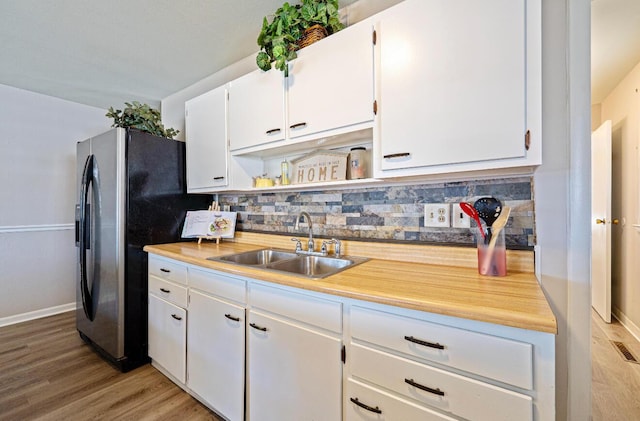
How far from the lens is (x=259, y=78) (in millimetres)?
1718

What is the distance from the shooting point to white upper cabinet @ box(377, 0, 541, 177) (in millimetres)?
970

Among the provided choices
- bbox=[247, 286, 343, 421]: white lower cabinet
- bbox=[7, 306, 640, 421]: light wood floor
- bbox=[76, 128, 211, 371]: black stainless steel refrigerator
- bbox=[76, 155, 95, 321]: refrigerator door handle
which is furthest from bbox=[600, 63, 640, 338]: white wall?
bbox=[76, 155, 95, 321]: refrigerator door handle

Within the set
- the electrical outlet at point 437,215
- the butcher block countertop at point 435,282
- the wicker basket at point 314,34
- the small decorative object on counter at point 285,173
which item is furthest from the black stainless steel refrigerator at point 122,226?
the electrical outlet at point 437,215

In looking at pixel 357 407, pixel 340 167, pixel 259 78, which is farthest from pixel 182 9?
pixel 357 407

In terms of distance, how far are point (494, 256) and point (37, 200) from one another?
13.5 ft

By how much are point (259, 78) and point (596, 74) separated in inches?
101

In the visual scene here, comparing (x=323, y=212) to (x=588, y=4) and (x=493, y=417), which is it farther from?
(x=588, y=4)

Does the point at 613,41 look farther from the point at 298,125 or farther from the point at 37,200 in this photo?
the point at 37,200

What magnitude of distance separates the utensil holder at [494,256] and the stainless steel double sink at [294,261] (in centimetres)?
55

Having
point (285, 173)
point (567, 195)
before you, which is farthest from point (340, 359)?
point (285, 173)

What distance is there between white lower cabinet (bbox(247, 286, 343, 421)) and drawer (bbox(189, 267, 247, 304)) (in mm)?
78

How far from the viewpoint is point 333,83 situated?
4.58ft

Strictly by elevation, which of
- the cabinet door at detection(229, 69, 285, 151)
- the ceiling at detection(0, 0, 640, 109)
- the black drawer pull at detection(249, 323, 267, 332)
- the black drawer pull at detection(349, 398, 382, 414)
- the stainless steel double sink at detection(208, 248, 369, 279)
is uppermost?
the ceiling at detection(0, 0, 640, 109)

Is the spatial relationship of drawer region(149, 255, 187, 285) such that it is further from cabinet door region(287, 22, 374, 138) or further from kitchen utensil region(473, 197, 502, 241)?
kitchen utensil region(473, 197, 502, 241)
